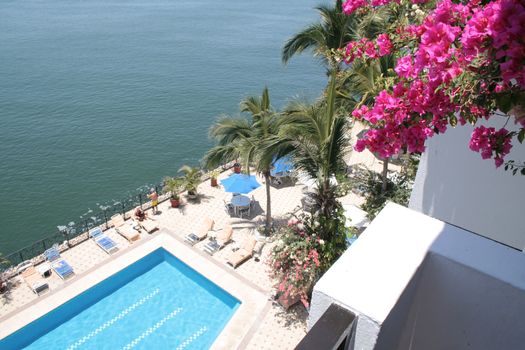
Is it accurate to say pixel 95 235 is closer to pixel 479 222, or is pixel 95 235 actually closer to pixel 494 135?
pixel 479 222

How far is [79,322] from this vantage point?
1144 cm

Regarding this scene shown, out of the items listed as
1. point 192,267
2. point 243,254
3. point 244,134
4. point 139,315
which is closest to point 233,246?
point 243,254

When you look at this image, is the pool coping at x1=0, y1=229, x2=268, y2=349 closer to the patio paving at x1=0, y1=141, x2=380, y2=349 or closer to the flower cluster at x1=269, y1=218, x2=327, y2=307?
the patio paving at x1=0, y1=141, x2=380, y2=349

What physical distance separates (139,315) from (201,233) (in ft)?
12.2

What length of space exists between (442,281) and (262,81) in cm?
4006

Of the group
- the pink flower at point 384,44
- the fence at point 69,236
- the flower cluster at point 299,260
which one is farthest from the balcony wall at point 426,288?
the fence at point 69,236

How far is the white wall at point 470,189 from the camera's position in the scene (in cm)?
530

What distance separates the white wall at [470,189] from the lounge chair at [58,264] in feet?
36.4

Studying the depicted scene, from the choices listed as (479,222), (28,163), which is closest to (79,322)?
(479,222)

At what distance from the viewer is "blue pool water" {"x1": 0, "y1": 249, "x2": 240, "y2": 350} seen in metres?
10.7

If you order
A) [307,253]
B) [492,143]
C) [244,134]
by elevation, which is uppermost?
[492,143]

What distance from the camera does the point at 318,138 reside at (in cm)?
777

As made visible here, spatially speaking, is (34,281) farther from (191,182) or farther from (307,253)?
(307,253)

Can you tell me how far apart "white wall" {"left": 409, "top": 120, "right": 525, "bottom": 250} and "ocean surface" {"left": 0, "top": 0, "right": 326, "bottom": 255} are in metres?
3.82
